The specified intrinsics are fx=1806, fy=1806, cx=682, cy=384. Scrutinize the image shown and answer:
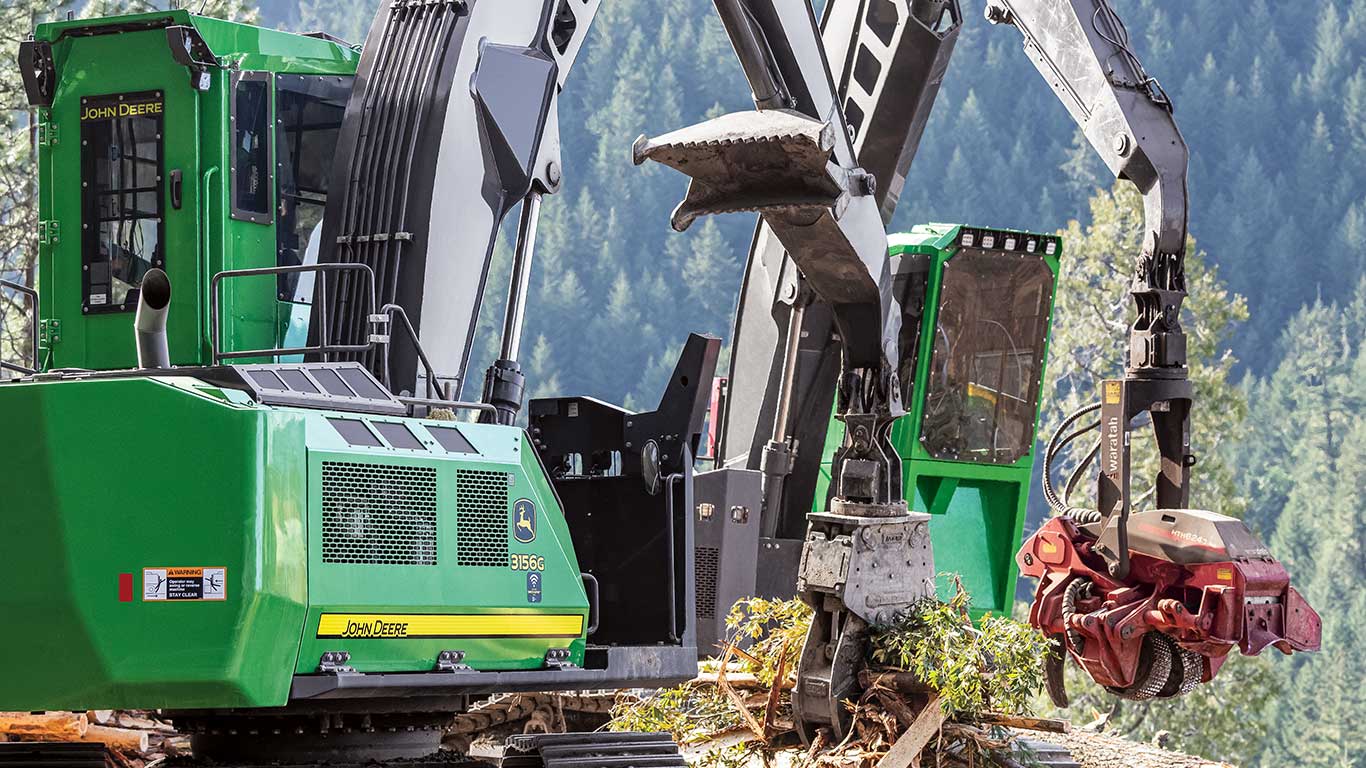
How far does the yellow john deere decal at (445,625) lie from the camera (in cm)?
565

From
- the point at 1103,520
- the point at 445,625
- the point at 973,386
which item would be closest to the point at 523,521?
the point at 445,625

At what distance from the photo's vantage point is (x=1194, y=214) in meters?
84.0

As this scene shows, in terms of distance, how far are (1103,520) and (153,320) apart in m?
5.25

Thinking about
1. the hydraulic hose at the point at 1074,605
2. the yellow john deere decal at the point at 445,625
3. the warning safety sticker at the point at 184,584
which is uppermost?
the warning safety sticker at the point at 184,584

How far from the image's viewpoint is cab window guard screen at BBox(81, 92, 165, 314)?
7676 millimetres

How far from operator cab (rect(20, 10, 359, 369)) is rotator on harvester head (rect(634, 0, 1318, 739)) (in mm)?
2312

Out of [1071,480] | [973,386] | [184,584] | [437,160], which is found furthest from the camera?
[973,386]

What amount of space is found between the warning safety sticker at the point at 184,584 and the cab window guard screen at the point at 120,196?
245cm

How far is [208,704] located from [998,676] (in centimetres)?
447

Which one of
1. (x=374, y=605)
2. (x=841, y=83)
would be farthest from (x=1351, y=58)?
(x=374, y=605)

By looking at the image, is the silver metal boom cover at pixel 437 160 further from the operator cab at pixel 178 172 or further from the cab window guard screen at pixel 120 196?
the cab window guard screen at pixel 120 196

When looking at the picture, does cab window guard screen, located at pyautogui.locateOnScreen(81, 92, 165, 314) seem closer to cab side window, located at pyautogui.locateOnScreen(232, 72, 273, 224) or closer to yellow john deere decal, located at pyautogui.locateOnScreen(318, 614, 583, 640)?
cab side window, located at pyautogui.locateOnScreen(232, 72, 273, 224)

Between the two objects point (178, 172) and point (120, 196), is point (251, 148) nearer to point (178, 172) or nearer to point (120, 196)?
point (178, 172)

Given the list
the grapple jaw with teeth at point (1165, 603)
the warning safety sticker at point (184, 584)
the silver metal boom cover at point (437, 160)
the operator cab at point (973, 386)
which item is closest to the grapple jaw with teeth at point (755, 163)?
the silver metal boom cover at point (437, 160)
